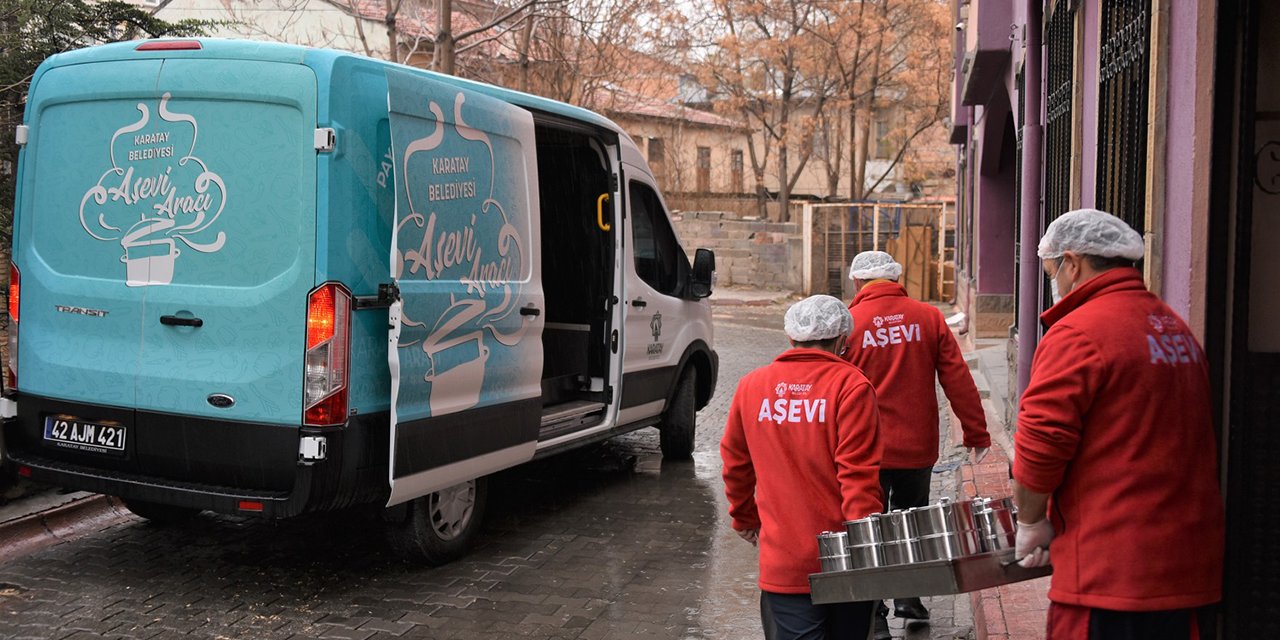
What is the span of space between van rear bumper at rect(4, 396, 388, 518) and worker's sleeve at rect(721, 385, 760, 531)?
210cm

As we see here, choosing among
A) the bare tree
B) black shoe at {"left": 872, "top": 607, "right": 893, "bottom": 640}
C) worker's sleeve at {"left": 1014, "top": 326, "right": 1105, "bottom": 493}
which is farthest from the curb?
the bare tree

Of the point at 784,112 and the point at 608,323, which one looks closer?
the point at 608,323

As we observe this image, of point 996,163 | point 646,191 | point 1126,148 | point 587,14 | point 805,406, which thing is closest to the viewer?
point 805,406

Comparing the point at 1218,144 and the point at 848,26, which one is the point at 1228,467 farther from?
the point at 848,26

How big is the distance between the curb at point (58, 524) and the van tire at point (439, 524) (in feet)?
6.61

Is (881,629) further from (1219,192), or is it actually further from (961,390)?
(1219,192)

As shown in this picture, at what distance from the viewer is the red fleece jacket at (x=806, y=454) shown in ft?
11.8

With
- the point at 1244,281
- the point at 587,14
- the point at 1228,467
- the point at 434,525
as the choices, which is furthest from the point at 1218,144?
the point at 587,14

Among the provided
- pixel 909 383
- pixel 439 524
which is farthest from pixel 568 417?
pixel 909 383

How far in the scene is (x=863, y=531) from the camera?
3395mm

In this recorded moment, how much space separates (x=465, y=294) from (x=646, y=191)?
272cm

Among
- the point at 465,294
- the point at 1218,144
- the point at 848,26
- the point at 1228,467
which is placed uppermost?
the point at 848,26

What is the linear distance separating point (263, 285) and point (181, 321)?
1.49 ft

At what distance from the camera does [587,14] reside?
808 inches
